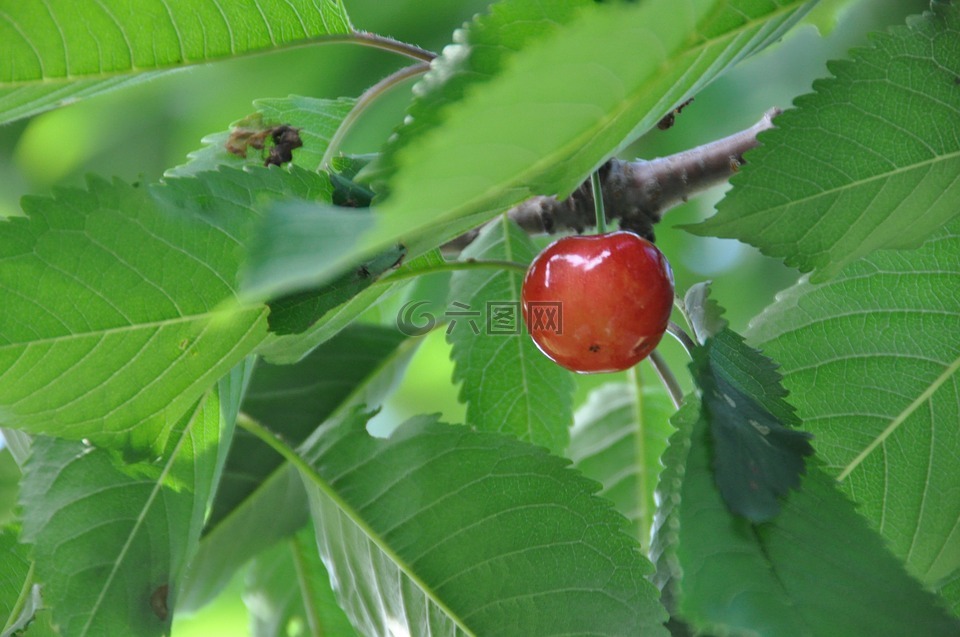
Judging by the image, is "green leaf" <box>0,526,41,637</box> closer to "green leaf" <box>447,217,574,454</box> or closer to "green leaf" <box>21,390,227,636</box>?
"green leaf" <box>21,390,227,636</box>

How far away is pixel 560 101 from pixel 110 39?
0.62 m

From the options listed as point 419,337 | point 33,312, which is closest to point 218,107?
point 419,337

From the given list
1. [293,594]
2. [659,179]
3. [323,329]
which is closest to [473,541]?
[323,329]

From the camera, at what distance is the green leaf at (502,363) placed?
124 centimetres

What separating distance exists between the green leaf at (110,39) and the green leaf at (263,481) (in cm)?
49

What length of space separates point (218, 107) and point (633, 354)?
2177 millimetres

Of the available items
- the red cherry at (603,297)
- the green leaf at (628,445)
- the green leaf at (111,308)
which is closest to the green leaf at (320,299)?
the green leaf at (111,308)

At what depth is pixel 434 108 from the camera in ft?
2.04

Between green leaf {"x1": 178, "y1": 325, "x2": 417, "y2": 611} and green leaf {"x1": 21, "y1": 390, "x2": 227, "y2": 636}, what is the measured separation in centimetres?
30

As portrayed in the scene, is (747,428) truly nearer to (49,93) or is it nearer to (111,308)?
(111,308)

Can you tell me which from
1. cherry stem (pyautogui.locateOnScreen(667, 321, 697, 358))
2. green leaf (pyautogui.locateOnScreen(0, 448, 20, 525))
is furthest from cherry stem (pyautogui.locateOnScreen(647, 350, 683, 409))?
green leaf (pyautogui.locateOnScreen(0, 448, 20, 525))

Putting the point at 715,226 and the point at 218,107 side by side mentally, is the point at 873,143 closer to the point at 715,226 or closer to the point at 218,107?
the point at 715,226

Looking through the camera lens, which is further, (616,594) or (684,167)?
(684,167)

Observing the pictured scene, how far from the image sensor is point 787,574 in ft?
1.99
